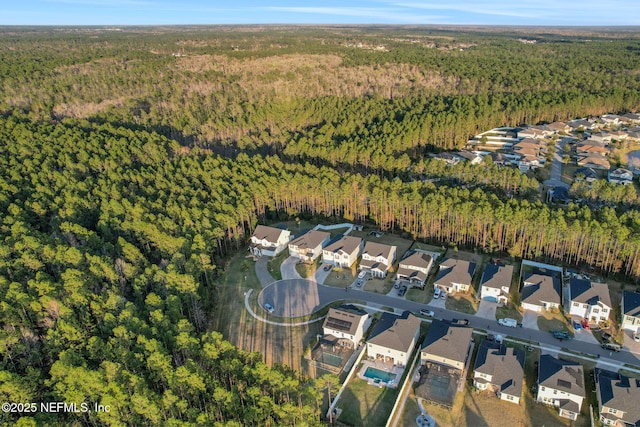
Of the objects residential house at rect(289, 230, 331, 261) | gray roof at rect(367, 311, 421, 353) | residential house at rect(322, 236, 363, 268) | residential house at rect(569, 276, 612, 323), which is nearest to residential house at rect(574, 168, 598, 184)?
residential house at rect(569, 276, 612, 323)

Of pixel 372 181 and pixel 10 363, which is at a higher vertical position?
pixel 372 181

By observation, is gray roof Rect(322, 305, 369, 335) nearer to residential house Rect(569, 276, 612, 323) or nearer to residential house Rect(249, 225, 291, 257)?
residential house Rect(249, 225, 291, 257)

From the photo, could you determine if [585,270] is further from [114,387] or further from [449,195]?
[114,387]

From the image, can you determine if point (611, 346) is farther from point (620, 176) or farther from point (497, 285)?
point (620, 176)

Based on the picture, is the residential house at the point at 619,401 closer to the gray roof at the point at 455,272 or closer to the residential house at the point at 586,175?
the gray roof at the point at 455,272

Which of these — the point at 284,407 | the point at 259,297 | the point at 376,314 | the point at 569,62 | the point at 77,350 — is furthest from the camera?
the point at 569,62

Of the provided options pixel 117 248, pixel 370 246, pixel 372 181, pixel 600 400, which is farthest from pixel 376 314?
pixel 117 248

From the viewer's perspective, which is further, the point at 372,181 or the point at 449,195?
the point at 372,181

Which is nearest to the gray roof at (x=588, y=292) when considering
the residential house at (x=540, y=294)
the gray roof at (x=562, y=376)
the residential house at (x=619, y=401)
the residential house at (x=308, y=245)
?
the residential house at (x=540, y=294)
